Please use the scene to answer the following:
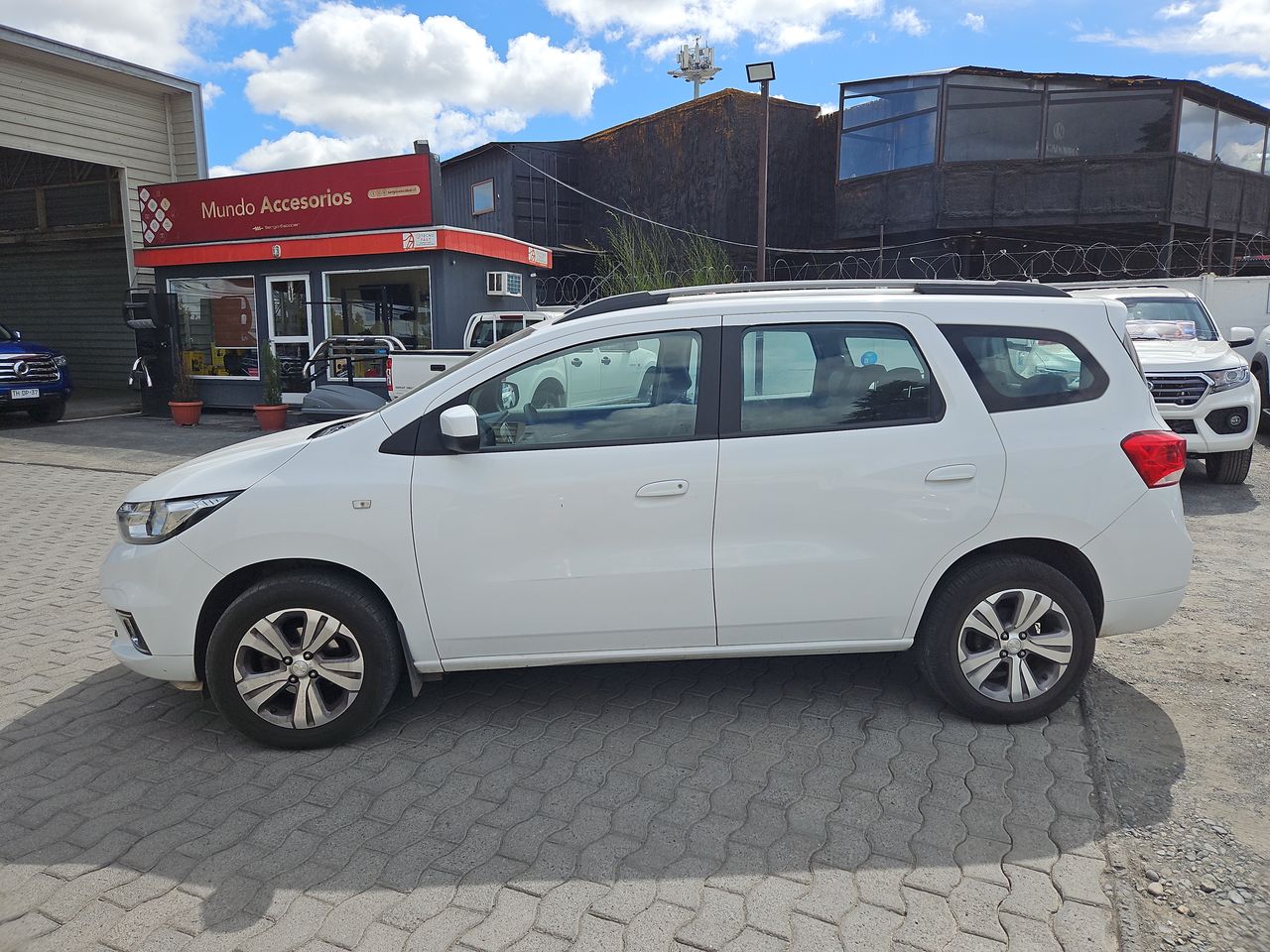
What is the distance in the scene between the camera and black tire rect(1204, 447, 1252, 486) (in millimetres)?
8461

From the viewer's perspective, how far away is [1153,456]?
3635mm

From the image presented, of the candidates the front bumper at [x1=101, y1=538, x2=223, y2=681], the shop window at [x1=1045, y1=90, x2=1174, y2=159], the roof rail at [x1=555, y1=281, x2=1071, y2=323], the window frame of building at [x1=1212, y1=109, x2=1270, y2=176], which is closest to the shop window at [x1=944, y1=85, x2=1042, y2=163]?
the shop window at [x1=1045, y1=90, x2=1174, y2=159]

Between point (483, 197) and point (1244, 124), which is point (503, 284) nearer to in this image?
point (483, 197)

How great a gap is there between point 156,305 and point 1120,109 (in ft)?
62.8

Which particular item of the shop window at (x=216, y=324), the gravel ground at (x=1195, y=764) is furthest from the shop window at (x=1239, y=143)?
the shop window at (x=216, y=324)

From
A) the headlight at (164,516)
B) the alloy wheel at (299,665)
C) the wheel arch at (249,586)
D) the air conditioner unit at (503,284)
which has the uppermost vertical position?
the air conditioner unit at (503,284)

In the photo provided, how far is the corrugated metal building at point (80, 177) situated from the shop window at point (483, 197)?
882cm

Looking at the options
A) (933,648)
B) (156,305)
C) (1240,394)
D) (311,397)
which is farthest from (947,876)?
(156,305)

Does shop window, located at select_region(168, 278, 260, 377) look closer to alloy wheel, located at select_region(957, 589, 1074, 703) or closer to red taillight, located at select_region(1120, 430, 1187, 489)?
alloy wheel, located at select_region(957, 589, 1074, 703)

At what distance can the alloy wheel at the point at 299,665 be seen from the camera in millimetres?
3545

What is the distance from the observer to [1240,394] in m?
8.06

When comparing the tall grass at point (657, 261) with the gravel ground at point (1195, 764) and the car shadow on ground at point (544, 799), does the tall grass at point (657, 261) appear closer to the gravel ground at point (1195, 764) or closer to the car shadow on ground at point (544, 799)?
the gravel ground at point (1195, 764)

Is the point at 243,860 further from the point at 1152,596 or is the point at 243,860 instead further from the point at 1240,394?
the point at 1240,394

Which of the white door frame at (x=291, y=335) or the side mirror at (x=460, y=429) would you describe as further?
the white door frame at (x=291, y=335)
